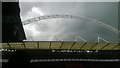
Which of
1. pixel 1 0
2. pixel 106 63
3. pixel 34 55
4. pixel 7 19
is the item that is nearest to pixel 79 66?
pixel 106 63

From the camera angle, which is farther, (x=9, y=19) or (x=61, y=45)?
(x=9, y=19)

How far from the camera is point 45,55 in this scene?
24484mm

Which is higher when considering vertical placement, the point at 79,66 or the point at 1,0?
the point at 1,0

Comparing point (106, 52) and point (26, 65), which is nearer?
point (26, 65)

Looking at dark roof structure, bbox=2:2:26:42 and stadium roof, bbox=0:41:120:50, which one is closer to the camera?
stadium roof, bbox=0:41:120:50

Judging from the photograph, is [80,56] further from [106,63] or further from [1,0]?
[1,0]

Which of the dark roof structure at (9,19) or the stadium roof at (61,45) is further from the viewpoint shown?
the dark roof structure at (9,19)

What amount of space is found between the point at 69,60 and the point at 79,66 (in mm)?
1227

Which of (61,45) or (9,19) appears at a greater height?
(61,45)

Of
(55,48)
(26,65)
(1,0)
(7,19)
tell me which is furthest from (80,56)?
(7,19)

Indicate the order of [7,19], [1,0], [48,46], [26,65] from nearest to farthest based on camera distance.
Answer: [26,65] → [48,46] → [1,0] → [7,19]

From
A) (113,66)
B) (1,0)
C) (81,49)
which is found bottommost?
(113,66)

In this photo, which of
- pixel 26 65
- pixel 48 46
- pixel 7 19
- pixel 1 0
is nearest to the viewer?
pixel 26 65

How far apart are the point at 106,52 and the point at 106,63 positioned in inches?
45.0
